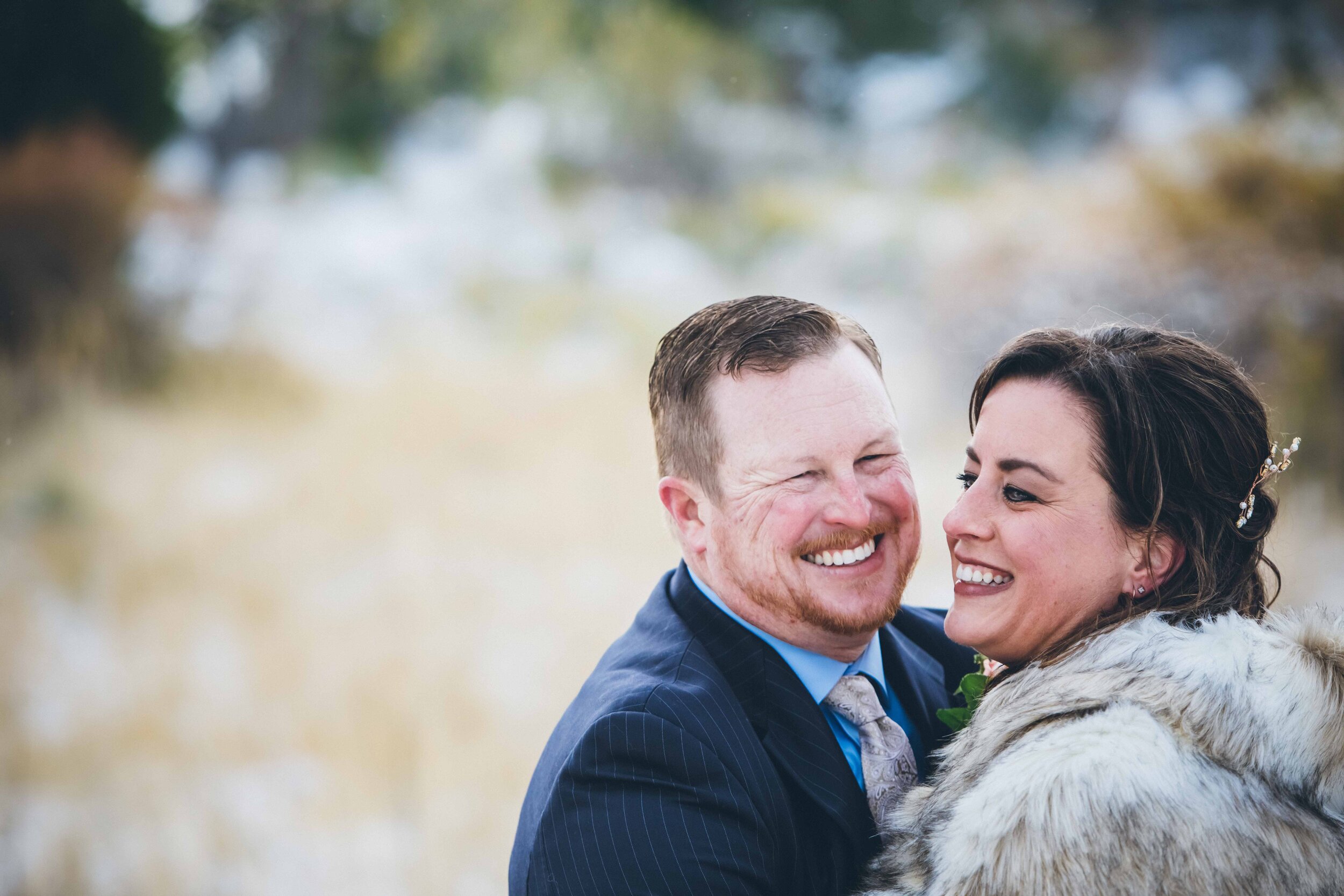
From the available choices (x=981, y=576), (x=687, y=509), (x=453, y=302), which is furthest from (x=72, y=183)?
(x=981, y=576)

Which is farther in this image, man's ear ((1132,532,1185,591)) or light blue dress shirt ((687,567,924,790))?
light blue dress shirt ((687,567,924,790))

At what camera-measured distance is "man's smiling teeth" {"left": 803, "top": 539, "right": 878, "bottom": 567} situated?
1.78 m

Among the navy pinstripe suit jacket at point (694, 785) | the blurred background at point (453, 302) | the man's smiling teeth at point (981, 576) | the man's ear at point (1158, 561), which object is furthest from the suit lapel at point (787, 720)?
the blurred background at point (453, 302)

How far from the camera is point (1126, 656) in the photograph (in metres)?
1.45

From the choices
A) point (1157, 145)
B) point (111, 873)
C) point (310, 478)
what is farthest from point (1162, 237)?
point (111, 873)

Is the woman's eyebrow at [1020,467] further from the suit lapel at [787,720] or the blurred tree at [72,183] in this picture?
the blurred tree at [72,183]

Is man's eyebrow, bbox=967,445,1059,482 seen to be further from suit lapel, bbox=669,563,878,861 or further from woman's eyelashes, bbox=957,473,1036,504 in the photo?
suit lapel, bbox=669,563,878,861

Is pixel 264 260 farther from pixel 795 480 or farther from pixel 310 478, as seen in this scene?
pixel 795 480

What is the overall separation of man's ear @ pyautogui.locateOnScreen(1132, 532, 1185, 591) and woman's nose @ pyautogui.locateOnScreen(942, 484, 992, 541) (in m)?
0.25

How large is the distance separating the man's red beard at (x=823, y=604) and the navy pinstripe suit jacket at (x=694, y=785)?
0.08m

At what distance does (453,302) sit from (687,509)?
16.5 ft

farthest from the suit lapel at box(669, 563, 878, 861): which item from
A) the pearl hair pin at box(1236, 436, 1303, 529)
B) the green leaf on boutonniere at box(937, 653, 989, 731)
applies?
the pearl hair pin at box(1236, 436, 1303, 529)

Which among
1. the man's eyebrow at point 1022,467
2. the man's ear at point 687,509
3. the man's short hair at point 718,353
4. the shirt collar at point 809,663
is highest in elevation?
the man's short hair at point 718,353

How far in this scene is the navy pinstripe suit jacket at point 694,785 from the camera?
1480 millimetres
